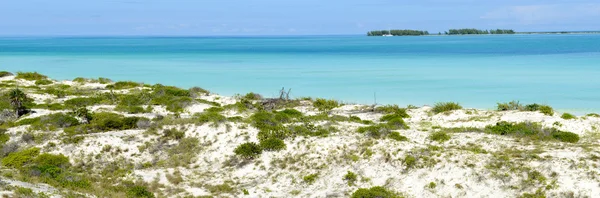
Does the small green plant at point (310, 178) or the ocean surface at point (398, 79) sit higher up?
the small green plant at point (310, 178)

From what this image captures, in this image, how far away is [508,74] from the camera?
67312 mm

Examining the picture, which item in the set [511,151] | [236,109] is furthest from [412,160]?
[236,109]

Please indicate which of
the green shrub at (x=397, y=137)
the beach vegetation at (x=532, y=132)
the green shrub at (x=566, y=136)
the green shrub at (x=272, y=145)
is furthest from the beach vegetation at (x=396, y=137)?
the green shrub at (x=566, y=136)

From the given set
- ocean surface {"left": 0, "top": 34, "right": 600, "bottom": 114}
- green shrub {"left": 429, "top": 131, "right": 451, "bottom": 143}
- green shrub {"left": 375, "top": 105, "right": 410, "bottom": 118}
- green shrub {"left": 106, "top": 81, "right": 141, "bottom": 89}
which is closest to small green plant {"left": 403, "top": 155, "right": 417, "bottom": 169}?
green shrub {"left": 429, "top": 131, "right": 451, "bottom": 143}

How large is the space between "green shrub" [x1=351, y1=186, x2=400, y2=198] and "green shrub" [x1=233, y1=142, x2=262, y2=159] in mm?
6165

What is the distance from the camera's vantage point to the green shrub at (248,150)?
2341 cm

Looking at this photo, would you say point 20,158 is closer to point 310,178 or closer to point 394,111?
point 310,178

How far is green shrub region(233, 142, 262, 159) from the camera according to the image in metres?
23.4

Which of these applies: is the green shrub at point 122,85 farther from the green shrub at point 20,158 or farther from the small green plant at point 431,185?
the small green plant at point 431,185

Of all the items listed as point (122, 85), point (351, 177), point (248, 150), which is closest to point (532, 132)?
point (351, 177)

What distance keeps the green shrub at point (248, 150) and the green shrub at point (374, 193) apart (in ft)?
20.2

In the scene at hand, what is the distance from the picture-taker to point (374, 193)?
18.5m

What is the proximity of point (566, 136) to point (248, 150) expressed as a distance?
46.5 feet

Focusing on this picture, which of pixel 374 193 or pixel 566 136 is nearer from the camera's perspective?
pixel 374 193
